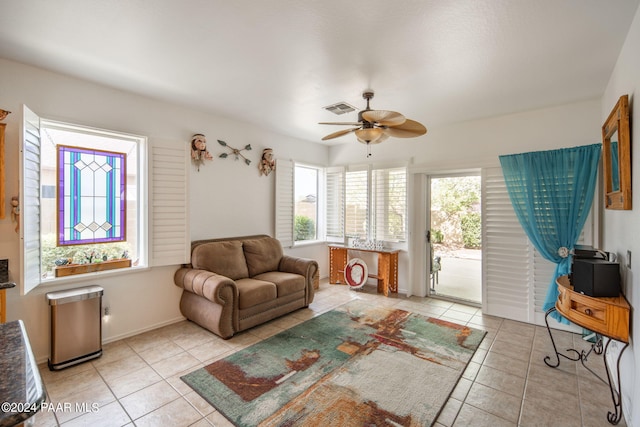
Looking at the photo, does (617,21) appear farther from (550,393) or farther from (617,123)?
(550,393)

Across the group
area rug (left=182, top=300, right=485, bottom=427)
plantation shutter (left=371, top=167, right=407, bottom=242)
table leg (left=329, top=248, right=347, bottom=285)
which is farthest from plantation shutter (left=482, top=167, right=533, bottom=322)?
table leg (left=329, top=248, right=347, bottom=285)

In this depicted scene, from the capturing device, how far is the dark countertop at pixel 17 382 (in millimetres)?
717

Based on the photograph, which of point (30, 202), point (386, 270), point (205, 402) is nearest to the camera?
point (205, 402)

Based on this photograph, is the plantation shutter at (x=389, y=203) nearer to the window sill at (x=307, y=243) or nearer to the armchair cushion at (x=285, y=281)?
the window sill at (x=307, y=243)

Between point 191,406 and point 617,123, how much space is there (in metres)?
3.69

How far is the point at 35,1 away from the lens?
178 centimetres

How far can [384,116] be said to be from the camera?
2.48 m

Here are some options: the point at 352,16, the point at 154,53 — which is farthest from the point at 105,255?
the point at 352,16

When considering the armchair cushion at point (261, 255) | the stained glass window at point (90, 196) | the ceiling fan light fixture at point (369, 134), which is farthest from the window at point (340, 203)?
the stained glass window at point (90, 196)

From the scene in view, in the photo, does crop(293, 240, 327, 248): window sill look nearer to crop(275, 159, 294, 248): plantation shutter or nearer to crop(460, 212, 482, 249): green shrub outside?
crop(275, 159, 294, 248): plantation shutter

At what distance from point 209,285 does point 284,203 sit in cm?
213

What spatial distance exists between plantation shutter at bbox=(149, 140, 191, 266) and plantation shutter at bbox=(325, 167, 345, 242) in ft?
9.15

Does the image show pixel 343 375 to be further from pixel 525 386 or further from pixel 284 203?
pixel 284 203

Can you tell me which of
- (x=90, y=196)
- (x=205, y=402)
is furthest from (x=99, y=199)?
(x=205, y=402)
